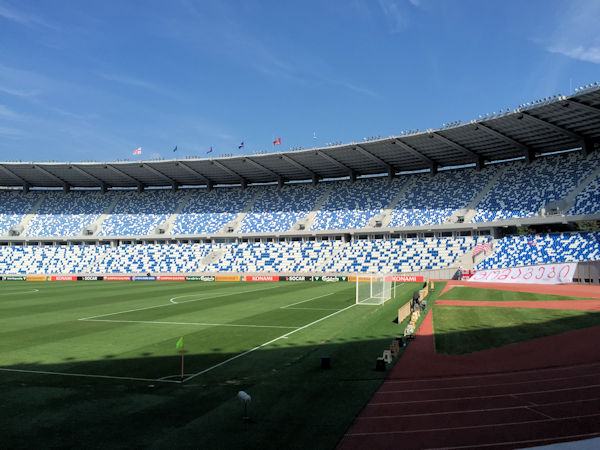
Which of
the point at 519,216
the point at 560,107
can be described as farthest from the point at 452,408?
the point at 519,216

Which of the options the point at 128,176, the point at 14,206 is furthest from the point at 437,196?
the point at 14,206

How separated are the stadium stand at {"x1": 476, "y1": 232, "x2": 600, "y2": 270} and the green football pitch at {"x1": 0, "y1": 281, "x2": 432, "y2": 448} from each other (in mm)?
27323

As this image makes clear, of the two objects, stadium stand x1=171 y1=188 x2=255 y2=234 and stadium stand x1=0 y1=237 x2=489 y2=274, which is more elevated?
Answer: stadium stand x1=171 y1=188 x2=255 y2=234

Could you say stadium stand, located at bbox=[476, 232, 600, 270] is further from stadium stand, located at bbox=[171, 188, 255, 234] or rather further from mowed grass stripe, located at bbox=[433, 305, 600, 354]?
stadium stand, located at bbox=[171, 188, 255, 234]


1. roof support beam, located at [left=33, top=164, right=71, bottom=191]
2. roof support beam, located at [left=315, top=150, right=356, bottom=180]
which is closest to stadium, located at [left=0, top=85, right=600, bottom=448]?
roof support beam, located at [left=315, top=150, right=356, bottom=180]

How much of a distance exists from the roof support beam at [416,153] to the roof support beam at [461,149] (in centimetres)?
455

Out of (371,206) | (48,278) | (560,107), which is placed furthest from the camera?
(371,206)

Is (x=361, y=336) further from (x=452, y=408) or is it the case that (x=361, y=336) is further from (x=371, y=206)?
(x=371, y=206)

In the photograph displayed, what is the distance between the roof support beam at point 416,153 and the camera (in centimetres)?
5739

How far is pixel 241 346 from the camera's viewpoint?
17.3 metres

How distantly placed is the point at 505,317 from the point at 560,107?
2997 cm

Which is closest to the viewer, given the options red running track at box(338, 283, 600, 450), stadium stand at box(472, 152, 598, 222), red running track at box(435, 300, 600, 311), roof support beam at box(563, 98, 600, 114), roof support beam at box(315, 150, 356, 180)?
red running track at box(338, 283, 600, 450)

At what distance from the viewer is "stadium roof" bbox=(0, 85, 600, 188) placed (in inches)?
1845

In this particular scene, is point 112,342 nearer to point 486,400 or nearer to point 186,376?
point 186,376
